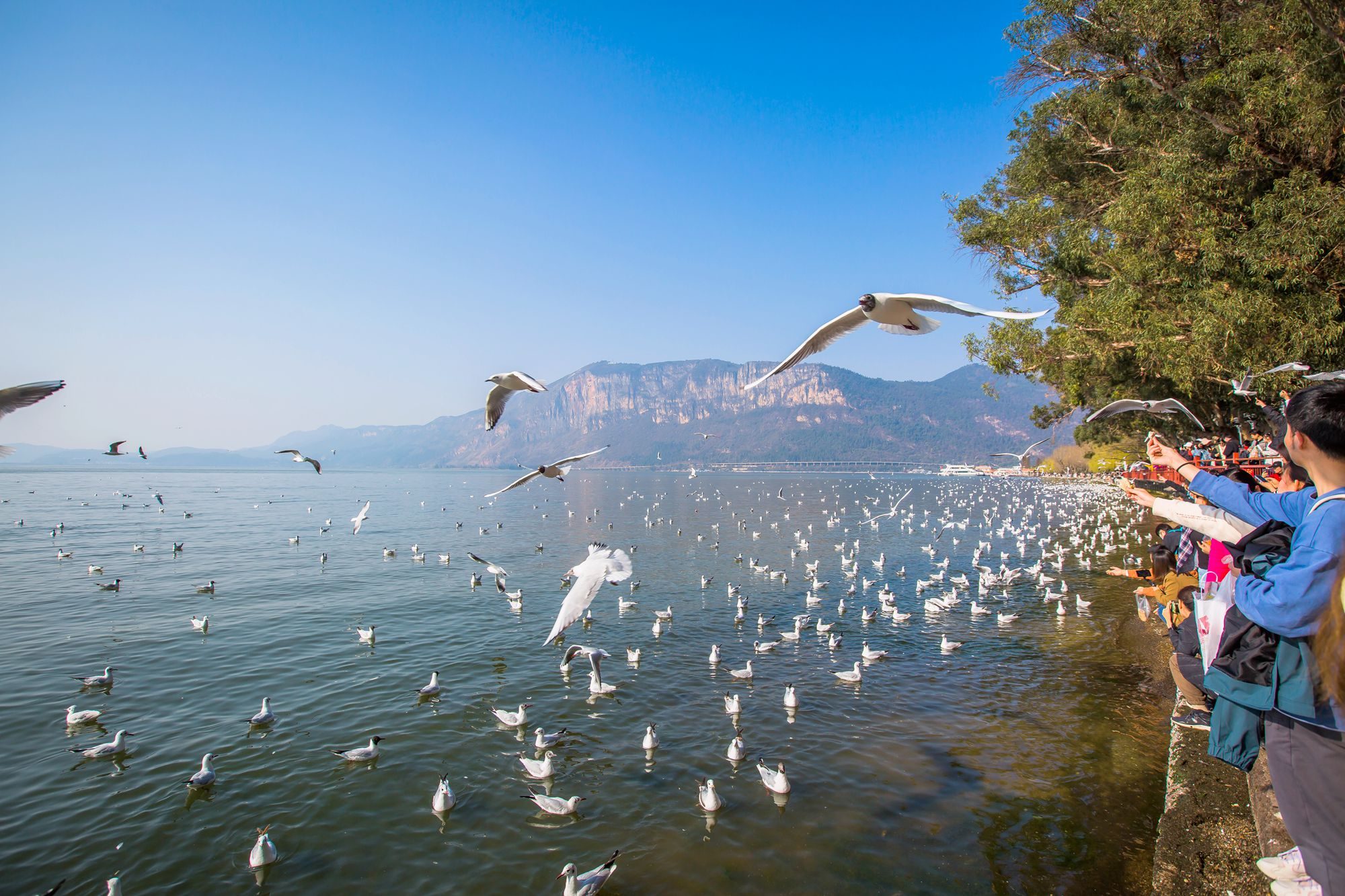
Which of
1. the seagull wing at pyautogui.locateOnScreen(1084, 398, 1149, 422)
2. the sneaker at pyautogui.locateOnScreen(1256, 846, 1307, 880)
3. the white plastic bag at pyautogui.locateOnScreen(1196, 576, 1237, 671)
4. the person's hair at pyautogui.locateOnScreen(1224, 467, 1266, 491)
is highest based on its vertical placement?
the seagull wing at pyautogui.locateOnScreen(1084, 398, 1149, 422)

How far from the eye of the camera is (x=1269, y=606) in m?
3.27

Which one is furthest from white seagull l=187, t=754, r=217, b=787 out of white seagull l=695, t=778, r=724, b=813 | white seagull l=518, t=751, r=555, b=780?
white seagull l=695, t=778, r=724, b=813

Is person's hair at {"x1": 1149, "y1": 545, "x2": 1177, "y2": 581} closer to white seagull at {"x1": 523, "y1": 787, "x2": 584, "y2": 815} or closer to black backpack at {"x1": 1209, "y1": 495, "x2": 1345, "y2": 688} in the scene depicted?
black backpack at {"x1": 1209, "y1": 495, "x2": 1345, "y2": 688}

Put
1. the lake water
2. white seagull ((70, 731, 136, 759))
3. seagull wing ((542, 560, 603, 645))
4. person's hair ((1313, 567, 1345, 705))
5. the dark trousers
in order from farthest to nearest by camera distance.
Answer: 1. white seagull ((70, 731, 136, 759))
2. seagull wing ((542, 560, 603, 645))
3. the lake water
4. the dark trousers
5. person's hair ((1313, 567, 1345, 705))

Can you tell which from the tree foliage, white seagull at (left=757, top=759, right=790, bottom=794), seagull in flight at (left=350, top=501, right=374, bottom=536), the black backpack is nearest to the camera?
the black backpack

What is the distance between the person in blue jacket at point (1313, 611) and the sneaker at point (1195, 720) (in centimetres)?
519

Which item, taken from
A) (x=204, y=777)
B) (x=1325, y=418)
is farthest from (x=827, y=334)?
(x=204, y=777)

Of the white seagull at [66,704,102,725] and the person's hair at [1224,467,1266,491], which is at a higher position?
the person's hair at [1224,467,1266,491]

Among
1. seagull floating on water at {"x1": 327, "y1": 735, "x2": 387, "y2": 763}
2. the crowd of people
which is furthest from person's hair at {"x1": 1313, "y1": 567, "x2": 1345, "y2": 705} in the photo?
seagull floating on water at {"x1": 327, "y1": 735, "x2": 387, "y2": 763}

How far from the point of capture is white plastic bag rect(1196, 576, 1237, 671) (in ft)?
13.1

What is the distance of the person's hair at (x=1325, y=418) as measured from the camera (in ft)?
10.9

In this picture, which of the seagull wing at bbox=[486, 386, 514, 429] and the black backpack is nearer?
the black backpack

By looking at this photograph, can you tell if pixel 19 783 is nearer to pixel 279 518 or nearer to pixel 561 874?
pixel 561 874

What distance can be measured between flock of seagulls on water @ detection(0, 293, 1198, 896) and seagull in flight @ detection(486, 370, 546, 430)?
0.03 m
